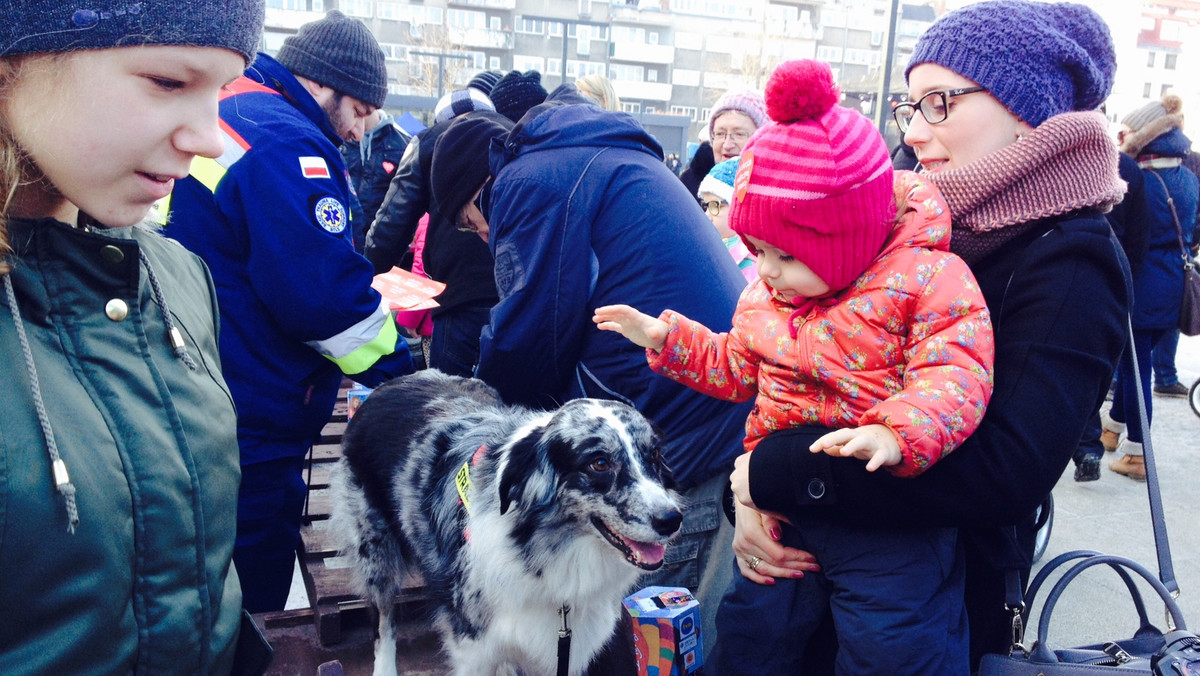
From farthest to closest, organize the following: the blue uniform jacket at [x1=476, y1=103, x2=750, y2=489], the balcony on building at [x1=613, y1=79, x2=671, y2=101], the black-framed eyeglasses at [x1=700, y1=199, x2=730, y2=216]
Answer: the balcony on building at [x1=613, y1=79, x2=671, y2=101]
the black-framed eyeglasses at [x1=700, y1=199, x2=730, y2=216]
the blue uniform jacket at [x1=476, y1=103, x2=750, y2=489]

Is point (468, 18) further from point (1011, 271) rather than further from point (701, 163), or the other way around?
point (1011, 271)

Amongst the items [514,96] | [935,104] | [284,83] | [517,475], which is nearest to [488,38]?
[514,96]

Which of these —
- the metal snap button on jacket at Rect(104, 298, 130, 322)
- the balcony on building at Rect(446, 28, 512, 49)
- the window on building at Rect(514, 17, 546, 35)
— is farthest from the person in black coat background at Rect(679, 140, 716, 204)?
the window on building at Rect(514, 17, 546, 35)

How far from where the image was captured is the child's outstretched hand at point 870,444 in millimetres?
1584

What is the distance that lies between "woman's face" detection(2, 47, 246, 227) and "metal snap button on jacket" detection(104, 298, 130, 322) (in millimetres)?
113

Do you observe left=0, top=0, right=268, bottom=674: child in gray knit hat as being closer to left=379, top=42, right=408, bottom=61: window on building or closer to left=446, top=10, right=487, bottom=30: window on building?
left=379, top=42, right=408, bottom=61: window on building

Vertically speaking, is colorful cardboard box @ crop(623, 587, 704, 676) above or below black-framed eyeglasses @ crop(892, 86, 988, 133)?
below

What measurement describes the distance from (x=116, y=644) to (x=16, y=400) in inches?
14.6

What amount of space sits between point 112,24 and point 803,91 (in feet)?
4.27

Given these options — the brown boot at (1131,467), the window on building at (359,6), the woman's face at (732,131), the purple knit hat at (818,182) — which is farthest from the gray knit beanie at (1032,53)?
the window on building at (359,6)

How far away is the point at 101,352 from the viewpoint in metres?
1.15

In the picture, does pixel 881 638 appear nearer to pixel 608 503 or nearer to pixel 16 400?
pixel 608 503

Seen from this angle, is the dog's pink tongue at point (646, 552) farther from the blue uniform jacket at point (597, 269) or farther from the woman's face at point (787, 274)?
the woman's face at point (787, 274)

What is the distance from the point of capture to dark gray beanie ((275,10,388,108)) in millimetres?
3092
